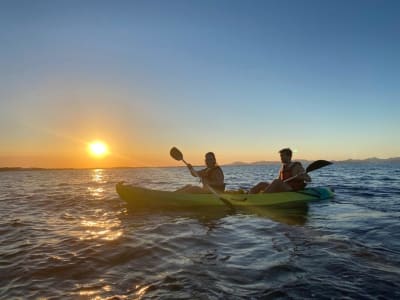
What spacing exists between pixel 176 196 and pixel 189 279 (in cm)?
786

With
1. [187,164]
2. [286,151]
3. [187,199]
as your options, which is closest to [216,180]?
[187,164]

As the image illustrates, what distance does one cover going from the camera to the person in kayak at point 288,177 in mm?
14469

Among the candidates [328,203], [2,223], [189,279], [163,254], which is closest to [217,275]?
[189,279]

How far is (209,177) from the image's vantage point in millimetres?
14406

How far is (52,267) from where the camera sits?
6137mm

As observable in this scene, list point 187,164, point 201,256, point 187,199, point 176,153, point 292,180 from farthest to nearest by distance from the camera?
1. point 176,153
2. point 292,180
3. point 187,164
4. point 187,199
5. point 201,256

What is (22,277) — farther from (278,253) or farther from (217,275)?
(278,253)

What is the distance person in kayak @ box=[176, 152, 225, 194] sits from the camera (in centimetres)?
1415

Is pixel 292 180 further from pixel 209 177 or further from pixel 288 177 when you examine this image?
pixel 209 177

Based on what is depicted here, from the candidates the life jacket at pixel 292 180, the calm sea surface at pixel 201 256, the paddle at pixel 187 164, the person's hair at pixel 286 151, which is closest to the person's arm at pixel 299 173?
the life jacket at pixel 292 180

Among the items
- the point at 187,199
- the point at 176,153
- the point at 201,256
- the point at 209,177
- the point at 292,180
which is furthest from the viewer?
the point at 176,153

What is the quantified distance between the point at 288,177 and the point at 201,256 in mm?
9061

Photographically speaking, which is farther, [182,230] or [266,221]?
[266,221]

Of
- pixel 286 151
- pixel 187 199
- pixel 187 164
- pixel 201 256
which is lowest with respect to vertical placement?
pixel 201 256
